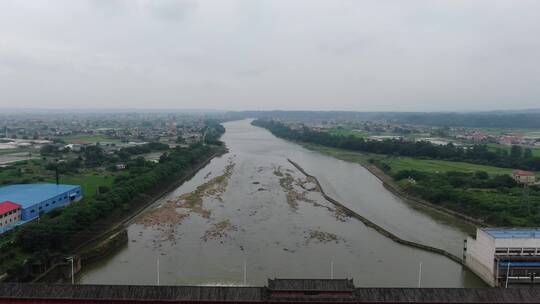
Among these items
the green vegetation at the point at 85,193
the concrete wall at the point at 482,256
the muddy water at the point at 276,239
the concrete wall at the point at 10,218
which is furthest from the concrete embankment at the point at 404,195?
the concrete wall at the point at 10,218

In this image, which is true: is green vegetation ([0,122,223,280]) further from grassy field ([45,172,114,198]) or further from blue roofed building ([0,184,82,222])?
blue roofed building ([0,184,82,222])

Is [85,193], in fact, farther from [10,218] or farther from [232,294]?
[232,294]

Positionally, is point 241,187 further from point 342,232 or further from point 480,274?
point 480,274

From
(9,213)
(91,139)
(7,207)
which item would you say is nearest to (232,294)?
(9,213)

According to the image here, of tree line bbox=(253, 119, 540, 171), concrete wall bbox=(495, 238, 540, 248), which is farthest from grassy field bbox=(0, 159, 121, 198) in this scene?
tree line bbox=(253, 119, 540, 171)

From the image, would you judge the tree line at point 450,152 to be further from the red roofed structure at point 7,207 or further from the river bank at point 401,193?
the red roofed structure at point 7,207
